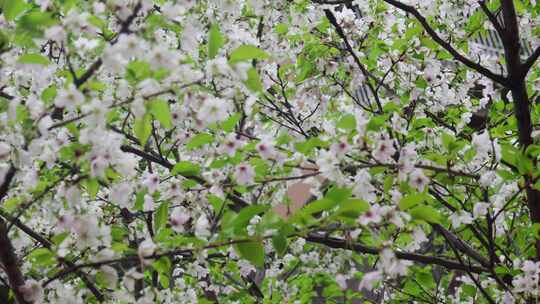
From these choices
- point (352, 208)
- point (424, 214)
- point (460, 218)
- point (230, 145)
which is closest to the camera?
point (352, 208)

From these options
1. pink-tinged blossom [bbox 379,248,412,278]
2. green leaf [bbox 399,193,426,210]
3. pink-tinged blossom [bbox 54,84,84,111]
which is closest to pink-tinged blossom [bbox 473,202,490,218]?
green leaf [bbox 399,193,426,210]

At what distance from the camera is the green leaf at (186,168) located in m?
2.94

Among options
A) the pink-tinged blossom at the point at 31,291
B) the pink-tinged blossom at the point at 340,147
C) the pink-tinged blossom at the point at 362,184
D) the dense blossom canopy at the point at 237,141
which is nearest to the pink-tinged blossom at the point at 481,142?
the dense blossom canopy at the point at 237,141

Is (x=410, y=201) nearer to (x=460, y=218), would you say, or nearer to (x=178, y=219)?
(x=460, y=218)

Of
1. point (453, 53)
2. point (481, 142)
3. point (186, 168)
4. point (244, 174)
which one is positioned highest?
point (453, 53)

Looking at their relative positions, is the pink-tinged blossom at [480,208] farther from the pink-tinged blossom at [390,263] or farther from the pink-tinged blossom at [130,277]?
the pink-tinged blossom at [130,277]

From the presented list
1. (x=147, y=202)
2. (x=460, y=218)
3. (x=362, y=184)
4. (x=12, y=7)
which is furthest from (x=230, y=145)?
(x=460, y=218)

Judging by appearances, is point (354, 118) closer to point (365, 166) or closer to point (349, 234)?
point (365, 166)

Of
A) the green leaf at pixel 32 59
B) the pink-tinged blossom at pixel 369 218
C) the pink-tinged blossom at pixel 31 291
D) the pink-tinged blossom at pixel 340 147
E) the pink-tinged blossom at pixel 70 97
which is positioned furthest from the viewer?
the pink-tinged blossom at pixel 31 291

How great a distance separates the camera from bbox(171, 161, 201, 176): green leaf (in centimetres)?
294

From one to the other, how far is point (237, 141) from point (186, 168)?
1.05ft

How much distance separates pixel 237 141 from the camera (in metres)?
2.81

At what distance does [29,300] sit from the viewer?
9.57 feet

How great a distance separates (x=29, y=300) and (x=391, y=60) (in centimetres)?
291
